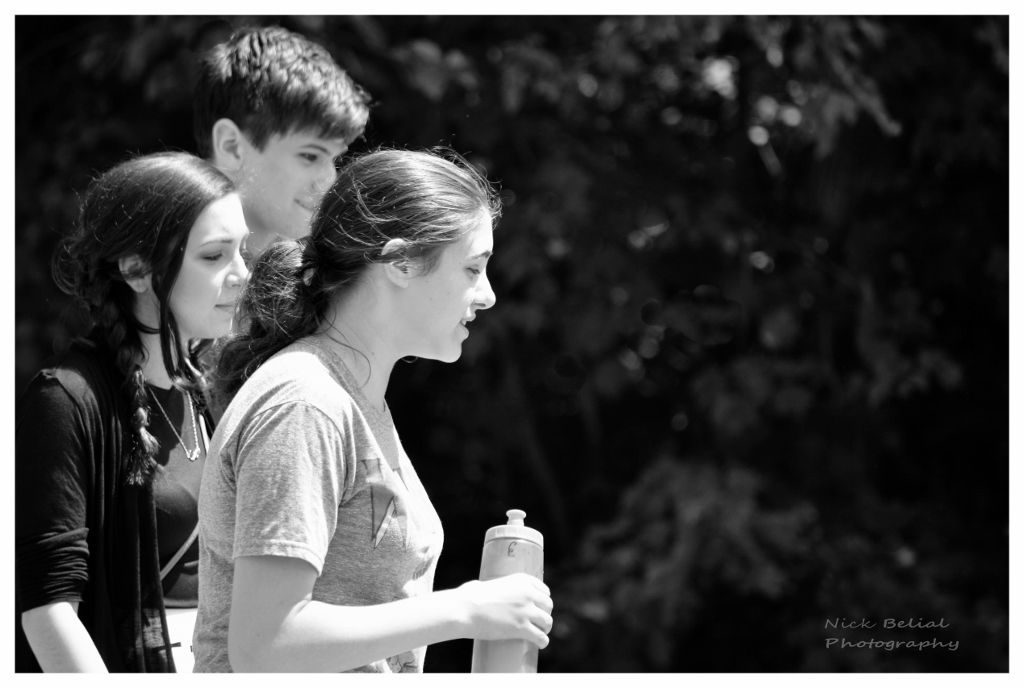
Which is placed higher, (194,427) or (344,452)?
(194,427)

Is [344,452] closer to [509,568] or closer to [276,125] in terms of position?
[509,568]

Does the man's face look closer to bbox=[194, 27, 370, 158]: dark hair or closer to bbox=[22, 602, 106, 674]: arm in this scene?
bbox=[194, 27, 370, 158]: dark hair

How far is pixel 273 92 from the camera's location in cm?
Result: 210

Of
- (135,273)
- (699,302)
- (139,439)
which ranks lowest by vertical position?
(139,439)

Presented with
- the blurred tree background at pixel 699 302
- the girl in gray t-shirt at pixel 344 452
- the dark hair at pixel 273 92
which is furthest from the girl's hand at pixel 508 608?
the blurred tree background at pixel 699 302

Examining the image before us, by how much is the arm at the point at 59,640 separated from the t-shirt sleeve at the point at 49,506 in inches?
0.6

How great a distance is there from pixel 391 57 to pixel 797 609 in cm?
275

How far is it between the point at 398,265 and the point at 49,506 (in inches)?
25.8

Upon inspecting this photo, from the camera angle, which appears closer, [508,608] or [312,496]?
[312,496]

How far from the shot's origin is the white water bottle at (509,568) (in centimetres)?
122

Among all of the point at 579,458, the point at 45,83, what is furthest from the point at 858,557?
the point at 45,83

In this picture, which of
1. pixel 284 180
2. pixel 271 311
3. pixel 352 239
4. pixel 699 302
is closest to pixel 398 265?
pixel 352 239

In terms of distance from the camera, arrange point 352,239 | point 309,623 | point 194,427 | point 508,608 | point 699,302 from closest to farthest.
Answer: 1. point 309,623
2. point 508,608
3. point 352,239
4. point 194,427
5. point 699,302

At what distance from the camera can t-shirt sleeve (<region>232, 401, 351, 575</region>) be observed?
106cm
